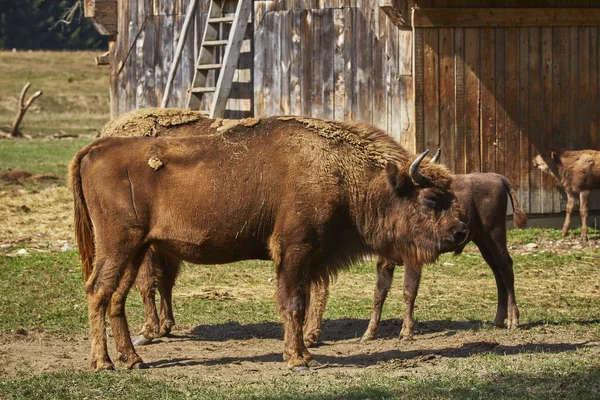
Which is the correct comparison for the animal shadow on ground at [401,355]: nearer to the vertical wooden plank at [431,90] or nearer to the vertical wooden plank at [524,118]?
the vertical wooden plank at [431,90]

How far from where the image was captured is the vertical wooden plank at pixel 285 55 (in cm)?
1712

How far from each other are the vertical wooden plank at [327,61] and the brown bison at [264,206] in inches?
291

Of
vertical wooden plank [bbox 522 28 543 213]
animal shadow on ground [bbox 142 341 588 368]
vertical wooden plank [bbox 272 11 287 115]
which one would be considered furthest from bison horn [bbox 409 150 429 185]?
vertical wooden plank [bbox 272 11 287 115]

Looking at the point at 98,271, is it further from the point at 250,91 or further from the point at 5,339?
the point at 250,91

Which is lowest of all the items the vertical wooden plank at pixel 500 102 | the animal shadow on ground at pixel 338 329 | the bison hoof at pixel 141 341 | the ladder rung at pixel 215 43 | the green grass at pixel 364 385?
the animal shadow on ground at pixel 338 329

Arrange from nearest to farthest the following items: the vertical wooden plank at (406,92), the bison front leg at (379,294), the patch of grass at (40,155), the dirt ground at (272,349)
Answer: the dirt ground at (272,349) → the bison front leg at (379,294) → the vertical wooden plank at (406,92) → the patch of grass at (40,155)

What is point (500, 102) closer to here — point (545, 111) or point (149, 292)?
point (545, 111)

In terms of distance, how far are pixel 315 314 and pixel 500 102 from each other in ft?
23.1

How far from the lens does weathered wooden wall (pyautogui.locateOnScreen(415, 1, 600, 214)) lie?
626 inches

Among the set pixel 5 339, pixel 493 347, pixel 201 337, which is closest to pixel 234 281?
pixel 201 337

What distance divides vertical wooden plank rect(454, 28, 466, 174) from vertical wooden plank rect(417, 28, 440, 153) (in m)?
0.31

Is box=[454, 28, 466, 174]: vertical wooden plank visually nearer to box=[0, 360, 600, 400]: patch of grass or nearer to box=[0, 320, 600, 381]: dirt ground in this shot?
box=[0, 320, 600, 381]: dirt ground

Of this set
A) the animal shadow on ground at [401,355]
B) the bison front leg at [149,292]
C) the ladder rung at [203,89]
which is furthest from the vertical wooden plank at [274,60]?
the animal shadow on ground at [401,355]

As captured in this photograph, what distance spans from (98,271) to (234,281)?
4.88 m
